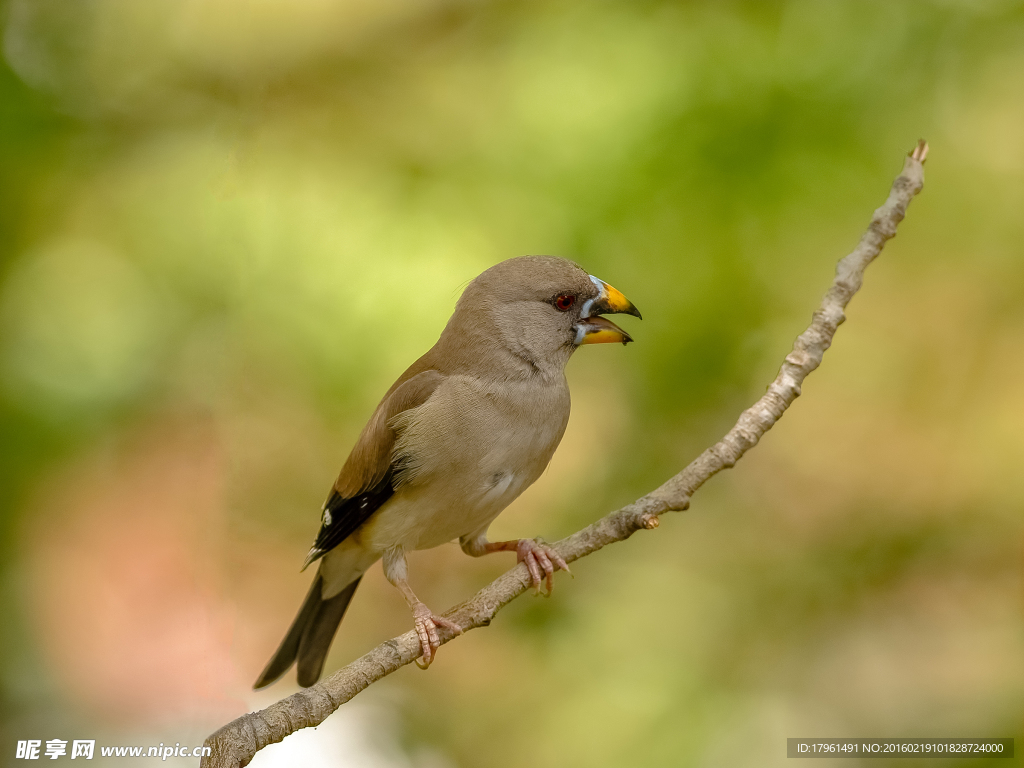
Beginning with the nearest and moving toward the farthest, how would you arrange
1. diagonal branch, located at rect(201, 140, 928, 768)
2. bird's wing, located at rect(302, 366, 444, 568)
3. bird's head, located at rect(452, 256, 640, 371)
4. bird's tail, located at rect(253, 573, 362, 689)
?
diagonal branch, located at rect(201, 140, 928, 768), bird's head, located at rect(452, 256, 640, 371), bird's wing, located at rect(302, 366, 444, 568), bird's tail, located at rect(253, 573, 362, 689)

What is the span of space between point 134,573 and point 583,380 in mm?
2140

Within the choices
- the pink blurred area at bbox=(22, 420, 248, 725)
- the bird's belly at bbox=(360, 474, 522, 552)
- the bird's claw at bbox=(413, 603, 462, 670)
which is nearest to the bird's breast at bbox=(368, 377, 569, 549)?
the bird's belly at bbox=(360, 474, 522, 552)

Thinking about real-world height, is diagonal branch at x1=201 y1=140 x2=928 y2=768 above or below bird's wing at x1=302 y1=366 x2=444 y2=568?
below

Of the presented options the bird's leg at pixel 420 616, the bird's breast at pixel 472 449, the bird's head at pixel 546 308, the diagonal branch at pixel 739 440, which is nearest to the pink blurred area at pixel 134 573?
the bird's leg at pixel 420 616

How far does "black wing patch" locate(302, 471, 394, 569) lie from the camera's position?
236 centimetres

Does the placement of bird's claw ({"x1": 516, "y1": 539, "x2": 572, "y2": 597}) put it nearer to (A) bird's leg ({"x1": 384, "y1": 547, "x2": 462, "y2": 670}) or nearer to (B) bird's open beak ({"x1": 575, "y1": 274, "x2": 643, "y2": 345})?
(A) bird's leg ({"x1": 384, "y1": 547, "x2": 462, "y2": 670})

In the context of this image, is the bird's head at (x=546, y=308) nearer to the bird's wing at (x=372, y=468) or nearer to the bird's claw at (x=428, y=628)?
the bird's wing at (x=372, y=468)

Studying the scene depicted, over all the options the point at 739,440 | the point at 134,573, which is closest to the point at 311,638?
the point at 134,573

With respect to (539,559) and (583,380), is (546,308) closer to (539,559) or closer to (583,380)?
(539,559)

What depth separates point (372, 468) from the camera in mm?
2396

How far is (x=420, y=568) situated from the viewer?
3824 mm

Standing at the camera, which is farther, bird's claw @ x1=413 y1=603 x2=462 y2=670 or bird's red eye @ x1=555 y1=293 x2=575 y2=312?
bird's red eye @ x1=555 y1=293 x2=575 y2=312

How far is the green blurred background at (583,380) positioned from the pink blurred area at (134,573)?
0.5 inches

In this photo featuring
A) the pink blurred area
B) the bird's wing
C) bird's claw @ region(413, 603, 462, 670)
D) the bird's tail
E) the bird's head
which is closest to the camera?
bird's claw @ region(413, 603, 462, 670)
